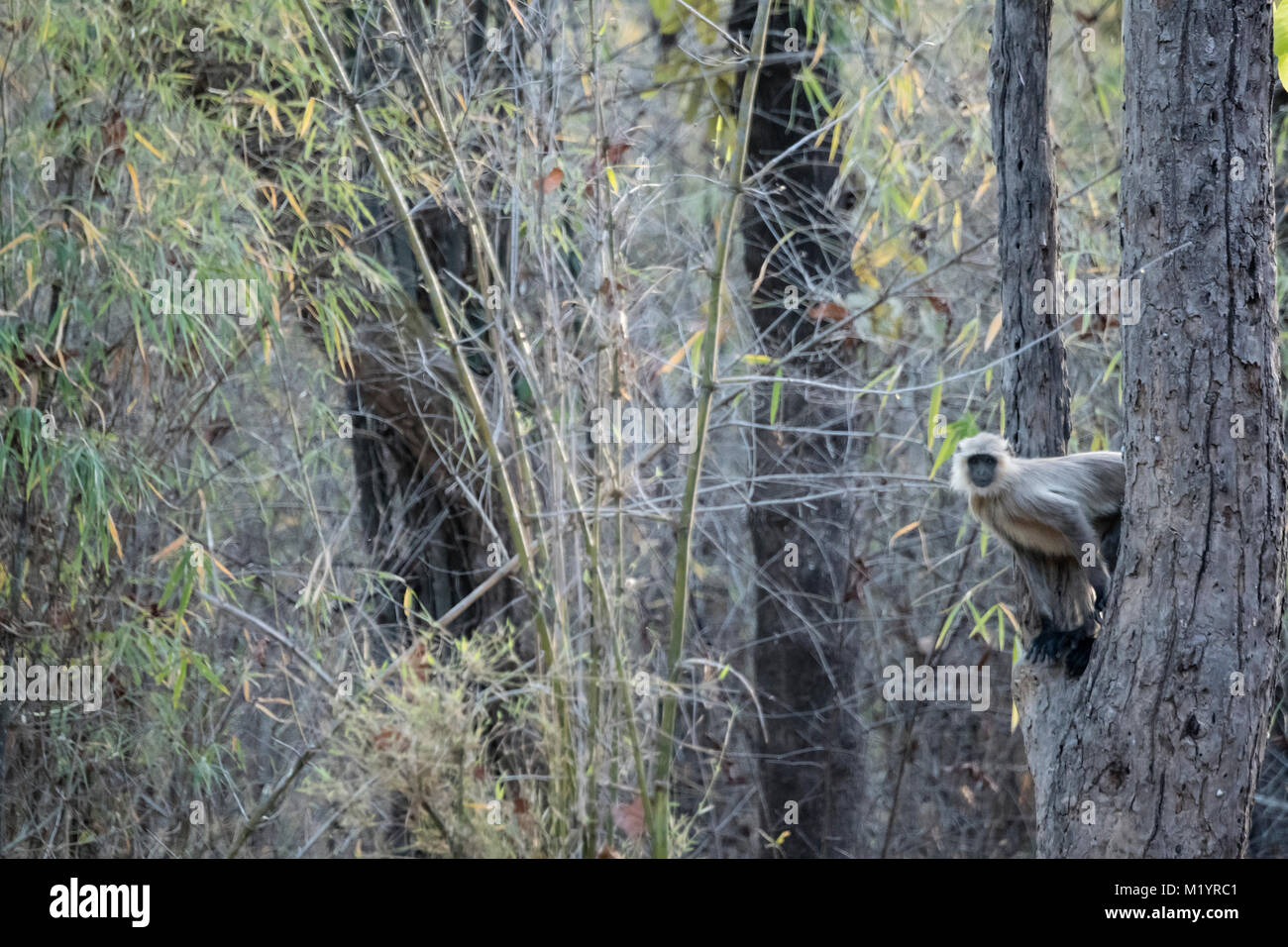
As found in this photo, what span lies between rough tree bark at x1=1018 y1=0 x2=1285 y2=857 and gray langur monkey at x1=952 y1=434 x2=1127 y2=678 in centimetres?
43

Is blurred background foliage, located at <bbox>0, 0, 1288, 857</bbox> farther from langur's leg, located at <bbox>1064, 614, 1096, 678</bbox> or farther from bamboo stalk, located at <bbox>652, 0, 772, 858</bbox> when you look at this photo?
langur's leg, located at <bbox>1064, 614, 1096, 678</bbox>

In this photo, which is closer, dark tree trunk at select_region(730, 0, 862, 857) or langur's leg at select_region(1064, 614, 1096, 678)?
langur's leg at select_region(1064, 614, 1096, 678)

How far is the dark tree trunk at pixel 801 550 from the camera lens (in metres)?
4.80

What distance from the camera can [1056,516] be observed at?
2.80 metres

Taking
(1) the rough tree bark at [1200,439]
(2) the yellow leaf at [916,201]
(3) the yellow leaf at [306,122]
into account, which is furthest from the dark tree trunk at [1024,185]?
(3) the yellow leaf at [306,122]

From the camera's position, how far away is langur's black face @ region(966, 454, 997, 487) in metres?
2.88

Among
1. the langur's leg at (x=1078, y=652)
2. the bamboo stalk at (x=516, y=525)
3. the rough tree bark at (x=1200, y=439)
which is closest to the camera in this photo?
the rough tree bark at (x=1200, y=439)

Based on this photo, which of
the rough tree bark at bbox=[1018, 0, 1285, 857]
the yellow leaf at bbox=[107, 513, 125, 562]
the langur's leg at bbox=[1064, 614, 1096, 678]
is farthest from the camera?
the yellow leaf at bbox=[107, 513, 125, 562]

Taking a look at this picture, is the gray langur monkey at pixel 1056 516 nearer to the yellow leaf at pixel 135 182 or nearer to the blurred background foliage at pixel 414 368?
the blurred background foliage at pixel 414 368

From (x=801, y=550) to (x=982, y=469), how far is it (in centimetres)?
213

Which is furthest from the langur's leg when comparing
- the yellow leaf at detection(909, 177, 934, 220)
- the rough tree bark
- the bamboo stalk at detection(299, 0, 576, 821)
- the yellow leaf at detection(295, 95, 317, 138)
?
the yellow leaf at detection(295, 95, 317, 138)

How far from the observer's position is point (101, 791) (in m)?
3.62
